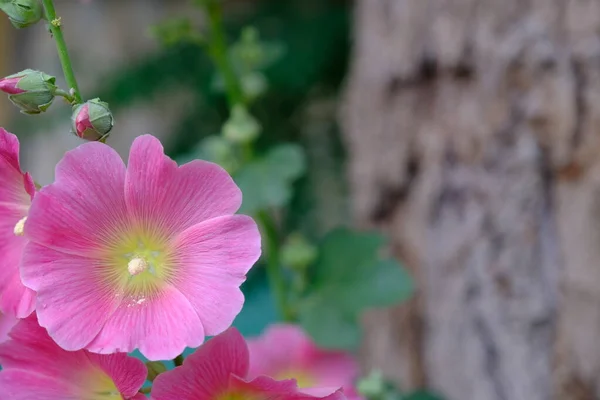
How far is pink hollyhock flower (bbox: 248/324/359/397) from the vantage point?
0.60 m

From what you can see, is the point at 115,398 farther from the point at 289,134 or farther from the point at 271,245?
the point at 289,134

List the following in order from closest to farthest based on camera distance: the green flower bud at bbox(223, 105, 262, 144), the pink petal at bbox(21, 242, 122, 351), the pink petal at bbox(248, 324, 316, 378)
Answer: the pink petal at bbox(21, 242, 122, 351)
the pink petal at bbox(248, 324, 316, 378)
the green flower bud at bbox(223, 105, 262, 144)

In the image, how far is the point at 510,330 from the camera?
89 cm

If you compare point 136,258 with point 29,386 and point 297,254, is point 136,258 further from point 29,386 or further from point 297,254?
point 297,254

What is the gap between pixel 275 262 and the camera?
2.66 feet

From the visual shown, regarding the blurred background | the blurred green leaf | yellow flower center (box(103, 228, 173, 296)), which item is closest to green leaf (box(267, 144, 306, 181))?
the blurred green leaf

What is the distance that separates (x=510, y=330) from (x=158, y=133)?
1.46 meters

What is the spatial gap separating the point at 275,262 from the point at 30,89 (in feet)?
1.53

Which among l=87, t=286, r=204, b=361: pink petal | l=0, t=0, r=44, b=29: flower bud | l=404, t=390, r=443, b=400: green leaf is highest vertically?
l=0, t=0, r=44, b=29: flower bud

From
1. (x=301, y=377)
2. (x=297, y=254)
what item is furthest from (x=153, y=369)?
(x=297, y=254)

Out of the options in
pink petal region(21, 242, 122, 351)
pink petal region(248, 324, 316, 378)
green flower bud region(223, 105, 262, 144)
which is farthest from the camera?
green flower bud region(223, 105, 262, 144)

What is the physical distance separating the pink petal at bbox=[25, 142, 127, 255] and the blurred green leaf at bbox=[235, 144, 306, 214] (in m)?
0.38

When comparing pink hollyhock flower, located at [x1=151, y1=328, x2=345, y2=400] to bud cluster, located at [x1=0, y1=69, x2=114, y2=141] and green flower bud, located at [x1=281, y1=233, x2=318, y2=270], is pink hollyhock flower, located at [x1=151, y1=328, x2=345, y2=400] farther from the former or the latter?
green flower bud, located at [x1=281, y1=233, x2=318, y2=270]

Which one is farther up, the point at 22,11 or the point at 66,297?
the point at 22,11
